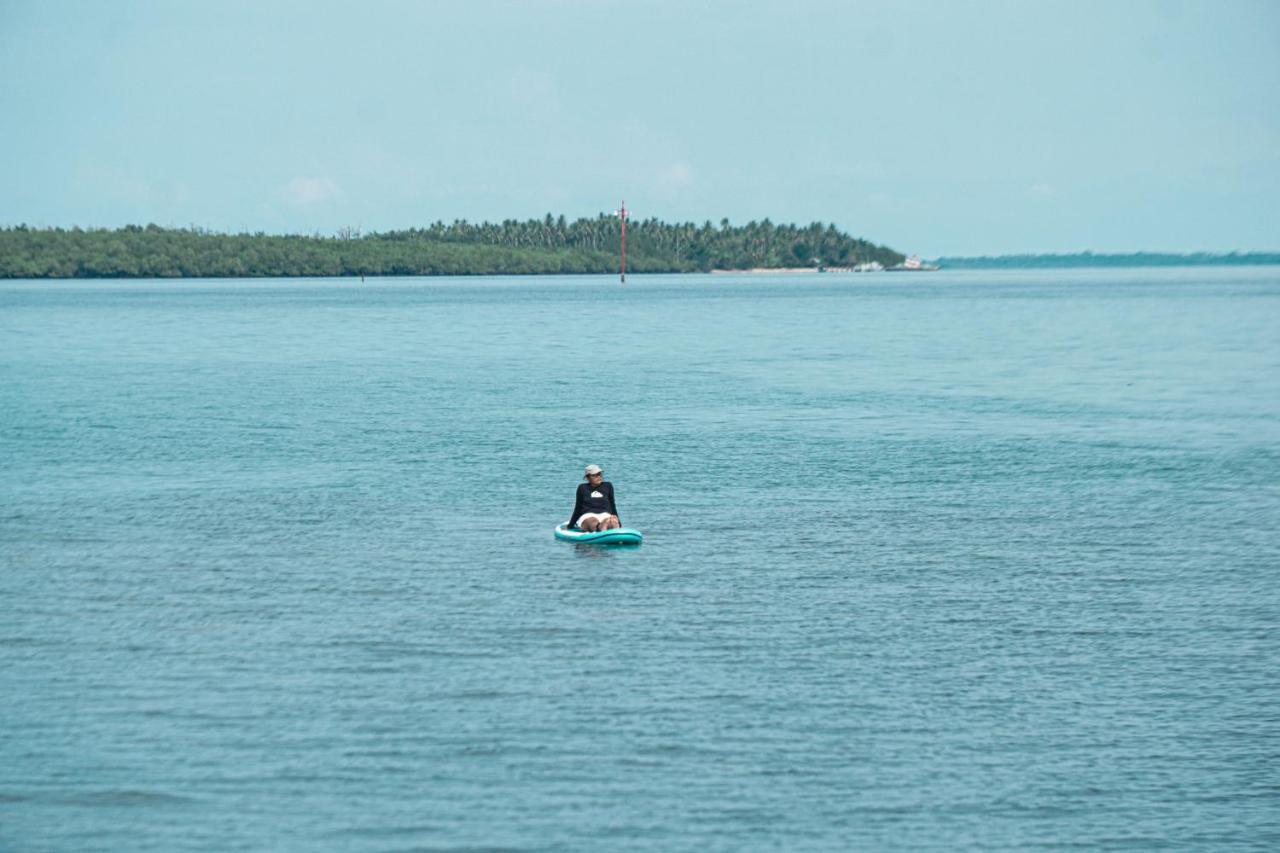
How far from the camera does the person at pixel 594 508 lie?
30.6 meters

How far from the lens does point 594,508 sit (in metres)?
30.8

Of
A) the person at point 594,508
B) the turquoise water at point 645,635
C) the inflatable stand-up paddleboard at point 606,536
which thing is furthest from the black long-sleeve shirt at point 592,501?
the turquoise water at point 645,635

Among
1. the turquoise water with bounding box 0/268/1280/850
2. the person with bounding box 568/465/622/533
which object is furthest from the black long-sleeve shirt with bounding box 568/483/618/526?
the turquoise water with bounding box 0/268/1280/850

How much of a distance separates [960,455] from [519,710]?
1121 inches

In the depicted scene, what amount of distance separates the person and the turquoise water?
0.64m

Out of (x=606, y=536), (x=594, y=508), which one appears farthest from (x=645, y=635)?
Answer: (x=594, y=508)

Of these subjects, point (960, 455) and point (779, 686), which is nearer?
point (779, 686)

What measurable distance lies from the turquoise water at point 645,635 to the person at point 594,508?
645 mm

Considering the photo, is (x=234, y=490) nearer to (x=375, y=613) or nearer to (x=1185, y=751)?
(x=375, y=613)

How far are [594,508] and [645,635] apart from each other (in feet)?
24.0

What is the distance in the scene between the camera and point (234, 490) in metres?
38.6

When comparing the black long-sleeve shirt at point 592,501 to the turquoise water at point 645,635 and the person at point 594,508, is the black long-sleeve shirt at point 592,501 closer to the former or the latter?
the person at point 594,508

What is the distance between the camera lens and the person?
30578mm

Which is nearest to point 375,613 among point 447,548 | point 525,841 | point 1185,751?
point 447,548
